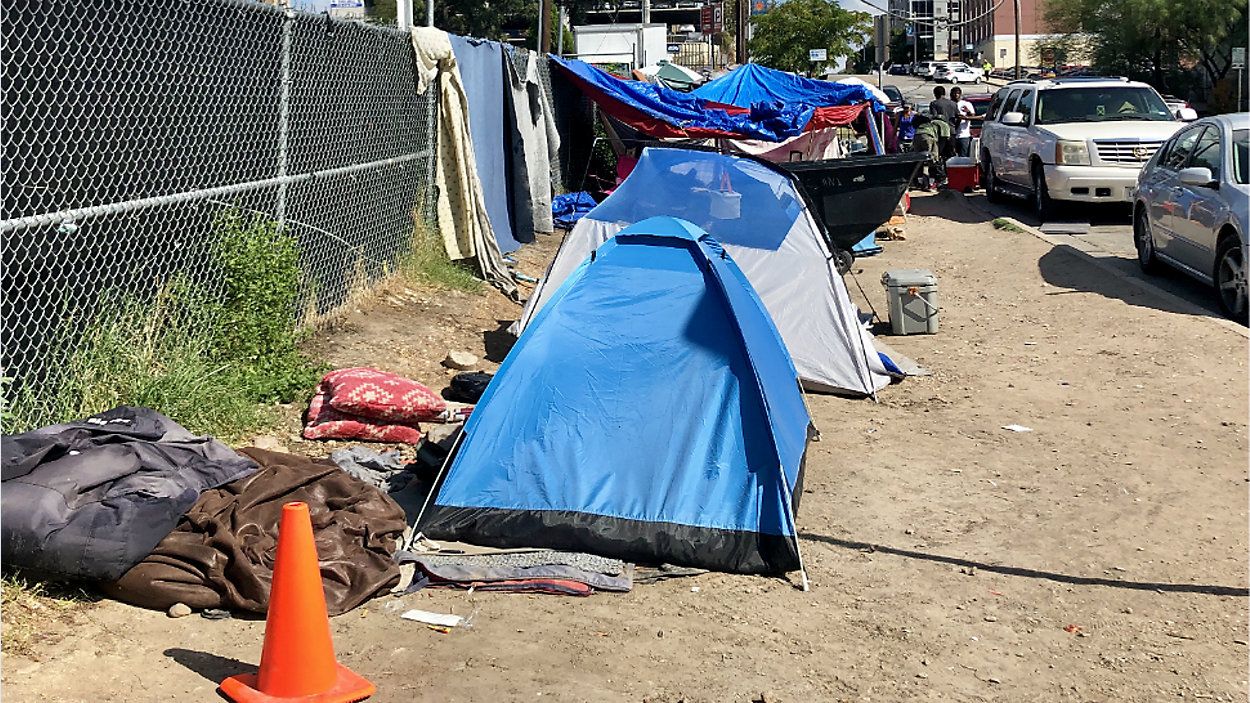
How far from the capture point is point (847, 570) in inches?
219

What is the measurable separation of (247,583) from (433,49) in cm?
723

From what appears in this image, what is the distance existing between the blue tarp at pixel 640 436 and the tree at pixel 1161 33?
142ft

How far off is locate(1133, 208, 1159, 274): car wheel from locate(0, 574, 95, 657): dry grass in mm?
10480

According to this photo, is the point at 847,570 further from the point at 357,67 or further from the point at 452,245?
the point at 452,245

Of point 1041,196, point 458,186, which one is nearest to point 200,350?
point 458,186

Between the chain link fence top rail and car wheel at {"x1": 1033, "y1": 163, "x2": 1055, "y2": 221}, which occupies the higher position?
the chain link fence top rail

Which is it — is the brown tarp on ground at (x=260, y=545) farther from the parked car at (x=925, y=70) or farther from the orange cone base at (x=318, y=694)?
the parked car at (x=925, y=70)

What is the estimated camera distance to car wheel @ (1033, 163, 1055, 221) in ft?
56.7

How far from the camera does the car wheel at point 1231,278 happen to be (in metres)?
10.3

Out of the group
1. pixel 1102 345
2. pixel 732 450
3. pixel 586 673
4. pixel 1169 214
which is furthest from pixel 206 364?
pixel 1169 214

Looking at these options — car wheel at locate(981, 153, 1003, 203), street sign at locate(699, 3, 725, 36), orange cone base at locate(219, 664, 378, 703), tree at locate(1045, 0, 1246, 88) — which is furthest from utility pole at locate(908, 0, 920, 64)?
orange cone base at locate(219, 664, 378, 703)

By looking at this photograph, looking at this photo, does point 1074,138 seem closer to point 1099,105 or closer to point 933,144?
point 1099,105

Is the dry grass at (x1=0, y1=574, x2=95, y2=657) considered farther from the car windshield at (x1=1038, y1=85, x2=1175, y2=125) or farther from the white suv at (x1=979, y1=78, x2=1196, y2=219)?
the car windshield at (x1=1038, y1=85, x2=1175, y2=125)

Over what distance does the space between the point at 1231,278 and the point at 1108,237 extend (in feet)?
17.4
